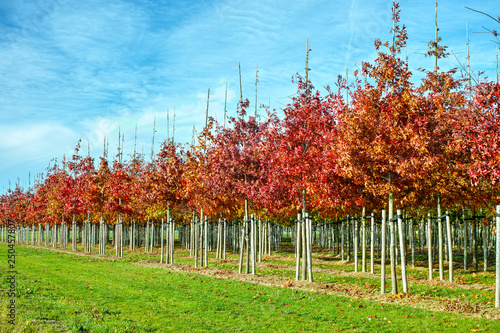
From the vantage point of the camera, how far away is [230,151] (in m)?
21.5

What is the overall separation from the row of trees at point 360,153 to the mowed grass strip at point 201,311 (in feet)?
13.1

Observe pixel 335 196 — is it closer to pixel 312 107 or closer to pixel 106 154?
pixel 312 107

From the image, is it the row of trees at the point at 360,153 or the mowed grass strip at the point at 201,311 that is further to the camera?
the row of trees at the point at 360,153

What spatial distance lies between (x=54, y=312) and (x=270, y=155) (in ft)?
36.9

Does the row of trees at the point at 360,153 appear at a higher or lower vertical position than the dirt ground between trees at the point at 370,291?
higher

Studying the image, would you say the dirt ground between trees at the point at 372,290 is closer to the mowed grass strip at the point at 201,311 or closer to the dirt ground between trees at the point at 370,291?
the dirt ground between trees at the point at 370,291

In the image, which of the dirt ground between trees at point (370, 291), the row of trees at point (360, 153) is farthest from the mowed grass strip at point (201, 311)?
the row of trees at point (360, 153)

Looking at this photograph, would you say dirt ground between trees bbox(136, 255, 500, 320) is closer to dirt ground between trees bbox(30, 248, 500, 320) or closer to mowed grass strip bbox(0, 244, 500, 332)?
dirt ground between trees bbox(30, 248, 500, 320)

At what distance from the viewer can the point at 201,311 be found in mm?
12359

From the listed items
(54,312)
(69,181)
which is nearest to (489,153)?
(54,312)

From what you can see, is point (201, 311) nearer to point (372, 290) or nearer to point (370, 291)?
point (370, 291)

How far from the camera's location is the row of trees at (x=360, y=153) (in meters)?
13.9

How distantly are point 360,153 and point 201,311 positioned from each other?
291 inches

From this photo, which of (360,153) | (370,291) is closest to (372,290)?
(370,291)
